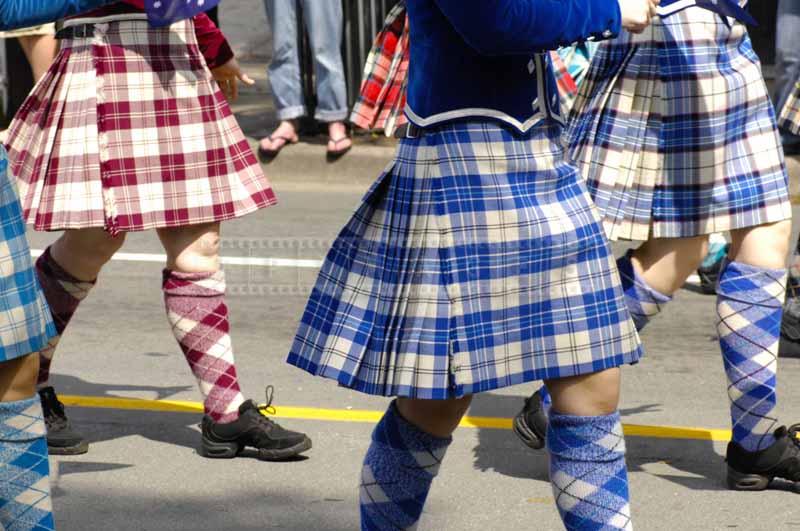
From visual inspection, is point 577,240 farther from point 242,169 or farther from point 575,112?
point 242,169

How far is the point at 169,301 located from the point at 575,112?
1.22m

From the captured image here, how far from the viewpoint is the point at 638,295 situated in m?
4.15

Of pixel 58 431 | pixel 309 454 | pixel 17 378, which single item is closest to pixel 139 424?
pixel 58 431

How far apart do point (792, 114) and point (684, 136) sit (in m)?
0.88

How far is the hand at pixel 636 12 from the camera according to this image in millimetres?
2801

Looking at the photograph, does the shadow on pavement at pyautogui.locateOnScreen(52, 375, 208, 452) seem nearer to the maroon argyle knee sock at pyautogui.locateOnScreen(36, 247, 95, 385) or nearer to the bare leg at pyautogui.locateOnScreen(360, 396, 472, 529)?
the maroon argyle knee sock at pyautogui.locateOnScreen(36, 247, 95, 385)

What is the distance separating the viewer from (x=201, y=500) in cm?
406

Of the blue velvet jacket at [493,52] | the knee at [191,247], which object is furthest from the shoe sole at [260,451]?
the blue velvet jacket at [493,52]

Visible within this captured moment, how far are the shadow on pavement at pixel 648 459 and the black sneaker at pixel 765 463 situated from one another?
0.27 feet

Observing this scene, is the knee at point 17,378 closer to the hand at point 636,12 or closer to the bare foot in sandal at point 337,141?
the hand at point 636,12

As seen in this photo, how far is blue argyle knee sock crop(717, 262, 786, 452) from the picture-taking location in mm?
3986

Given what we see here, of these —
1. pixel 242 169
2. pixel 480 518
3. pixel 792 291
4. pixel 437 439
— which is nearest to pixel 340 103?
pixel 792 291

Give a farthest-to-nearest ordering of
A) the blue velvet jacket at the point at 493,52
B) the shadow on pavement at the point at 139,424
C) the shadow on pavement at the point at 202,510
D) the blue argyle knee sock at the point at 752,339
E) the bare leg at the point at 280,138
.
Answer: the bare leg at the point at 280,138, the shadow on pavement at the point at 139,424, the blue argyle knee sock at the point at 752,339, the shadow on pavement at the point at 202,510, the blue velvet jacket at the point at 493,52

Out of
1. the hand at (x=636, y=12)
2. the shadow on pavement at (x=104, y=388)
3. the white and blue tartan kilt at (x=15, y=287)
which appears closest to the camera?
the hand at (x=636, y=12)
